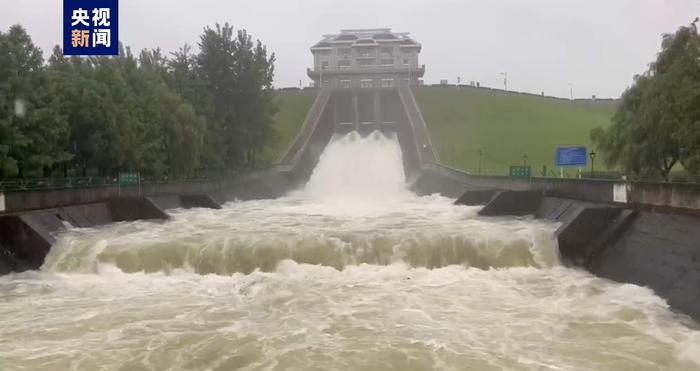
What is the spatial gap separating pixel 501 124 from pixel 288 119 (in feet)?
78.8

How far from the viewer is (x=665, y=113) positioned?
67.6ft

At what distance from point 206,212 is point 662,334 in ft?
70.0

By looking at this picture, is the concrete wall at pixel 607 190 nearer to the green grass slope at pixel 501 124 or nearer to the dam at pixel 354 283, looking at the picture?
the dam at pixel 354 283

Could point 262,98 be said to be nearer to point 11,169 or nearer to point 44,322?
point 11,169

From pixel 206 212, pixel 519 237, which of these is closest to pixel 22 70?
pixel 206 212

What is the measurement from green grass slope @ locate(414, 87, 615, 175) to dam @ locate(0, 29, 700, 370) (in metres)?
21.9

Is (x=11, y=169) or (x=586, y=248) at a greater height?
(x=11, y=169)

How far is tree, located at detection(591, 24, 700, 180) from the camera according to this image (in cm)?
1953

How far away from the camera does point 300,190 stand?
4806cm

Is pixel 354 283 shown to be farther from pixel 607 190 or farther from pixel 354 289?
pixel 607 190

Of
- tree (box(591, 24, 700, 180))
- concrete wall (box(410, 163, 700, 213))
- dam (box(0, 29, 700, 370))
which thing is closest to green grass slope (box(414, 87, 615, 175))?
concrete wall (box(410, 163, 700, 213))

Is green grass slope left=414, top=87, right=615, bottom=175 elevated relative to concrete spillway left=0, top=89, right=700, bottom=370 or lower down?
elevated

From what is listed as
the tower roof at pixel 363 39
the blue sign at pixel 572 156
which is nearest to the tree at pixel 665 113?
the blue sign at pixel 572 156

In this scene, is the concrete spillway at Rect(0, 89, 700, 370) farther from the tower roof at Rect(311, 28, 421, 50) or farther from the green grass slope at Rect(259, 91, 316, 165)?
the tower roof at Rect(311, 28, 421, 50)
